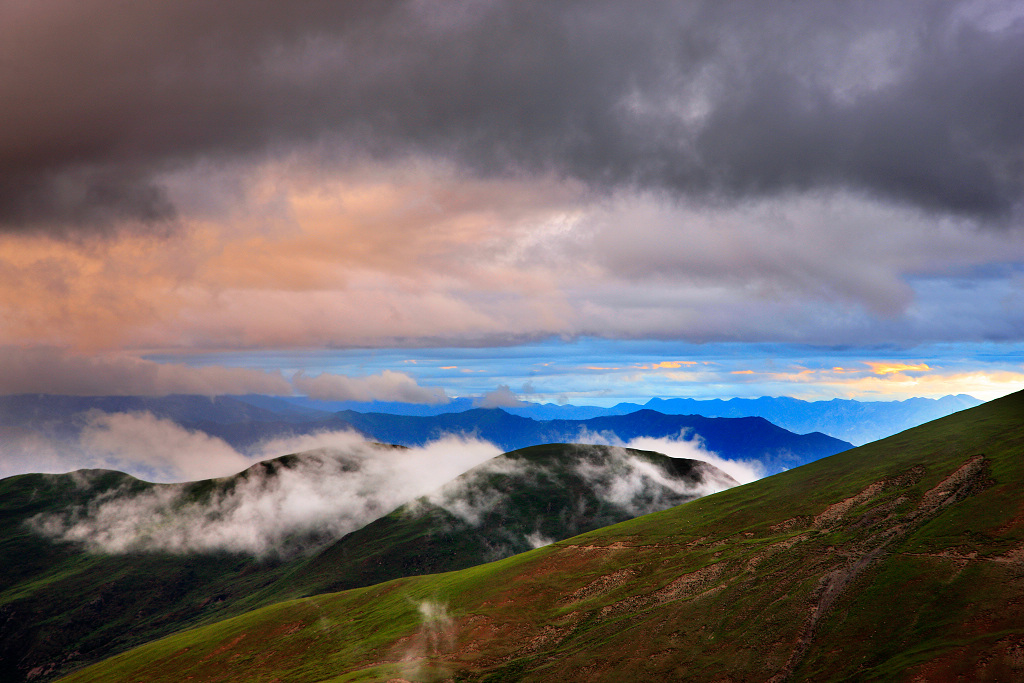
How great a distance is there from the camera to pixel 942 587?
85.4 meters

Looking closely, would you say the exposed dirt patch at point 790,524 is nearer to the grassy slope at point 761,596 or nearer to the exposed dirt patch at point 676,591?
the grassy slope at point 761,596

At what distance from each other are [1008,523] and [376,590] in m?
157

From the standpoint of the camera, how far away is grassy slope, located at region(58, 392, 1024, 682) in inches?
3189

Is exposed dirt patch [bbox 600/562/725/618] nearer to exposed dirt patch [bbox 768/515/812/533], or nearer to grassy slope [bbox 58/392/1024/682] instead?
grassy slope [bbox 58/392/1024/682]

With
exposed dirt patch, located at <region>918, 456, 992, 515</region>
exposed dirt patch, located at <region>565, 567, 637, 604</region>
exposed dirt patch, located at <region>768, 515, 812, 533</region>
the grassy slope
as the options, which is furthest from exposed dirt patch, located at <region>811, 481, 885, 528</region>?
exposed dirt patch, located at <region>565, 567, 637, 604</region>

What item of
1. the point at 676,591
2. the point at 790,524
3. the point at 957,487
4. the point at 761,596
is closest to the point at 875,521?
the point at 957,487

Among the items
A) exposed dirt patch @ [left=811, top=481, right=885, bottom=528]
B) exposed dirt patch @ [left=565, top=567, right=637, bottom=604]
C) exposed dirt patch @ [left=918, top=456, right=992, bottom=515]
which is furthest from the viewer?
exposed dirt patch @ [left=565, top=567, right=637, bottom=604]

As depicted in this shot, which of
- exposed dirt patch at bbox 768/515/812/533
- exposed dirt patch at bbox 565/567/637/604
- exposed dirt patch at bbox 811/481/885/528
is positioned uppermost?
exposed dirt patch at bbox 811/481/885/528

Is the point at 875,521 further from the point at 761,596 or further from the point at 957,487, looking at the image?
the point at 761,596

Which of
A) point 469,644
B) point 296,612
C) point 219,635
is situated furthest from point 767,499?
point 219,635

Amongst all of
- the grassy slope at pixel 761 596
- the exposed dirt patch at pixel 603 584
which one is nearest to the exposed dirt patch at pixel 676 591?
the grassy slope at pixel 761 596

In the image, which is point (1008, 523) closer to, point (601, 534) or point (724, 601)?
point (724, 601)

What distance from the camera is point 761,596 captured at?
101 m

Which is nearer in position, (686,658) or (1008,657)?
(1008,657)
